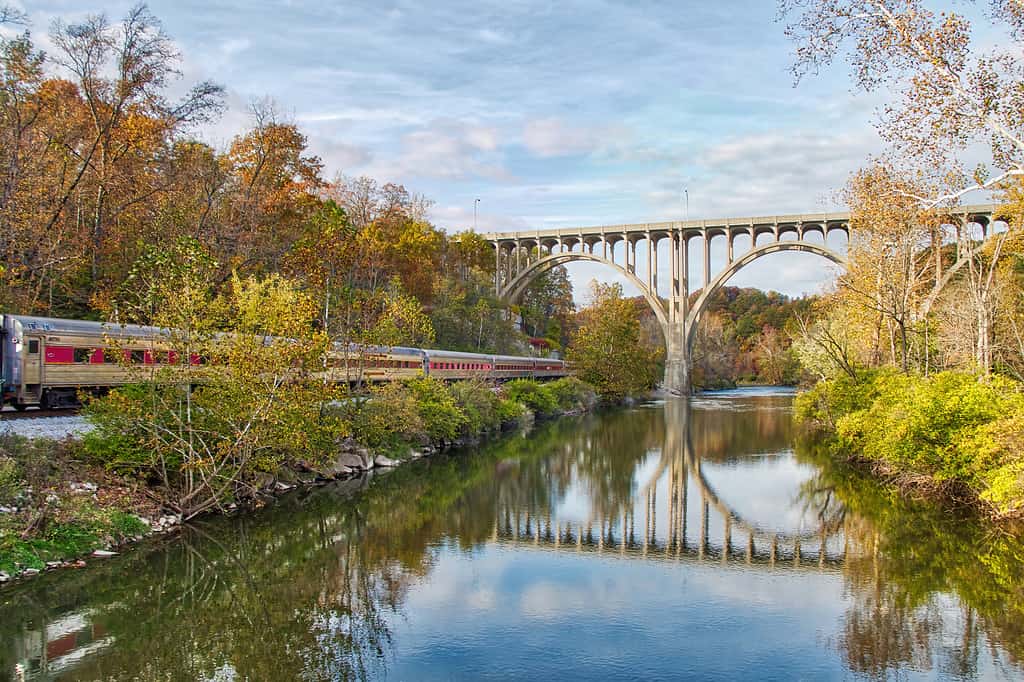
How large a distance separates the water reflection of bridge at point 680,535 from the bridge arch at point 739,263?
129 ft

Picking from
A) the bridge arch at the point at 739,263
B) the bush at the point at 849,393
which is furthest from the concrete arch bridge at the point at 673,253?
the bush at the point at 849,393

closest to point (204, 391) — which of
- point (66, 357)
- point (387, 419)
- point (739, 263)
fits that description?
point (66, 357)

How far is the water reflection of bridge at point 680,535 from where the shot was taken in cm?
1222

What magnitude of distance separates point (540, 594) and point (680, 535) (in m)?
4.33

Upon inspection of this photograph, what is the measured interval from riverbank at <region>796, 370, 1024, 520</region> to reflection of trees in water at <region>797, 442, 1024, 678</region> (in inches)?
26.3

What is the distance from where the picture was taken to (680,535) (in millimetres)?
13609

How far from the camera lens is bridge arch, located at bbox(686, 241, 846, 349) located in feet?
172

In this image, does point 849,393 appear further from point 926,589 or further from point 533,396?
point 533,396

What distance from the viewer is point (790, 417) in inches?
1502

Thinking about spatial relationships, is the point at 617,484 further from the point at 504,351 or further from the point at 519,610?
the point at 504,351

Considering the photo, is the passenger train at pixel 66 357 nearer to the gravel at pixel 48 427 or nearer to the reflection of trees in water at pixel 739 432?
the gravel at pixel 48 427

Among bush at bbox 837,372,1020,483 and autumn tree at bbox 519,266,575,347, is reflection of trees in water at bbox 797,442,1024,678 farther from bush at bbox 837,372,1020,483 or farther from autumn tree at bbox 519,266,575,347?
autumn tree at bbox 519,266,575,347

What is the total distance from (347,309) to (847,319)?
1758cm

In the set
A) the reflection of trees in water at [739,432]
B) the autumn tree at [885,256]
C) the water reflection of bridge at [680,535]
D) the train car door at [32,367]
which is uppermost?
the autumn tree at [885,256]
